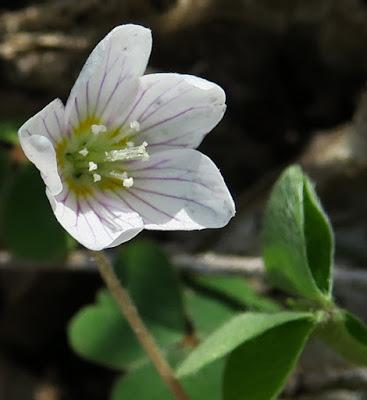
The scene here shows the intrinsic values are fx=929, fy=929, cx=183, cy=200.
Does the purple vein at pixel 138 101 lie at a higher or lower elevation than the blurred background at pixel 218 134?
higher

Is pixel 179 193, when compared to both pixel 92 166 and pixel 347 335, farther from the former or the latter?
pixel 347 335

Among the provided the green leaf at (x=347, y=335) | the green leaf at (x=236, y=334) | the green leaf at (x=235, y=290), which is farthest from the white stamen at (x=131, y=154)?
the green leaf at (x=235, y=290)

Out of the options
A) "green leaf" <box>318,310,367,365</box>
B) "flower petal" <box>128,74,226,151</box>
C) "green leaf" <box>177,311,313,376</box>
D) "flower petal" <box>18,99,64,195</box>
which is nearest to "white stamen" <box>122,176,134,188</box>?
"flower petal" <box>128,74,226,151</box>

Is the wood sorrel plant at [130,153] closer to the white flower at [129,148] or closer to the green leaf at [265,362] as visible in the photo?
the white flower at [129,148]

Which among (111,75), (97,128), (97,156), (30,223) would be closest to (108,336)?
(30,223)

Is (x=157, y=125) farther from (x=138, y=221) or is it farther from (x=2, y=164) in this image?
(x=2, y=164)

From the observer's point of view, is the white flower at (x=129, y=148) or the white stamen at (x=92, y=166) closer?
the white flower at (x=129, y=148)

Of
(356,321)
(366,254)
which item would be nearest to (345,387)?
(366,254)
